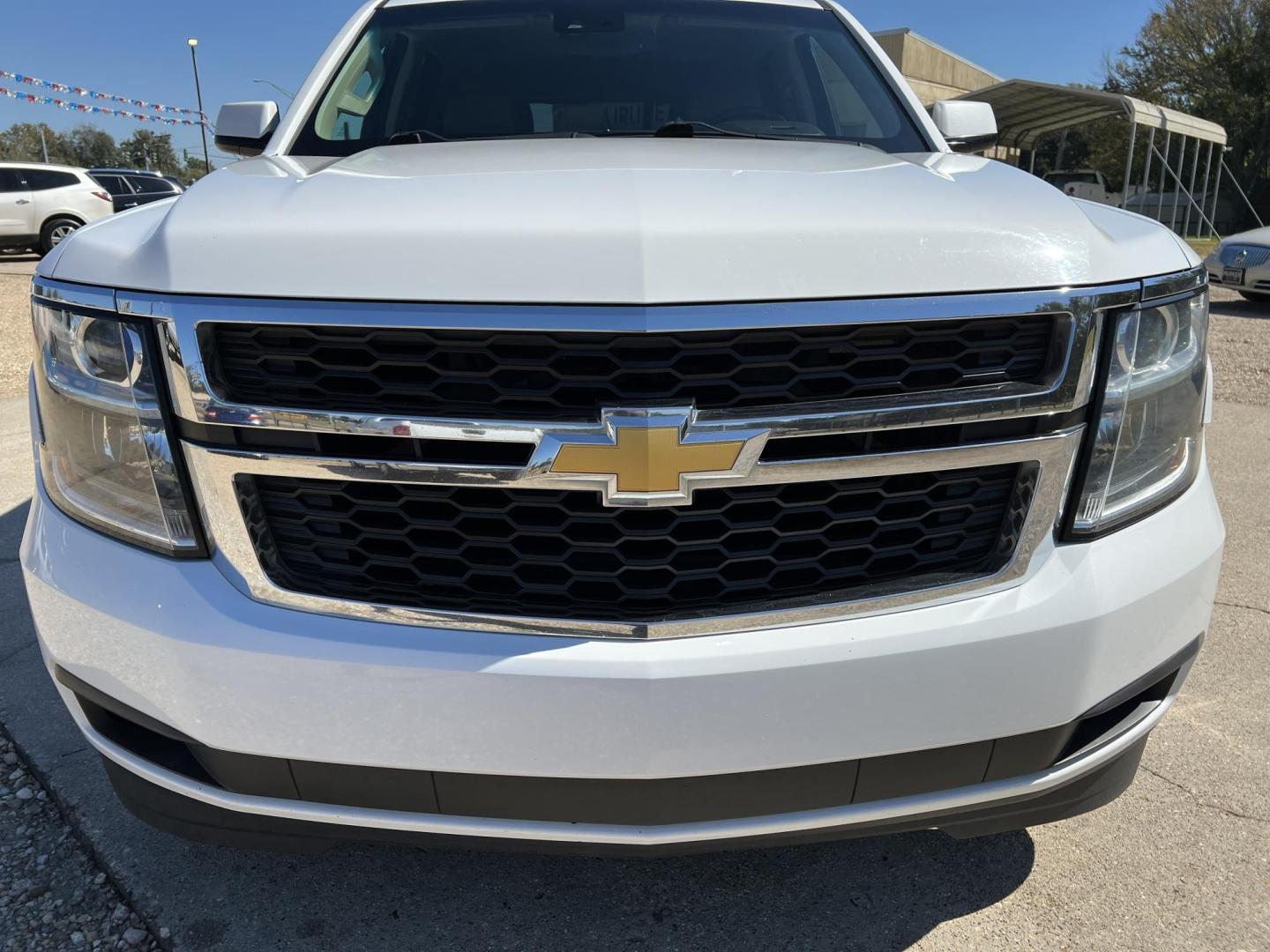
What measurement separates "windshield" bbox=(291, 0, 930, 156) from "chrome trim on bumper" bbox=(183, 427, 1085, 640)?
128 cm

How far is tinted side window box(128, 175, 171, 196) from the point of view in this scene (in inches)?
771

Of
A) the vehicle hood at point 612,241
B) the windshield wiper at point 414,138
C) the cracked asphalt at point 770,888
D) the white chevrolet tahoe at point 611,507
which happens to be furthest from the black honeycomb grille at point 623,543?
the windshield wiper at point 414,138

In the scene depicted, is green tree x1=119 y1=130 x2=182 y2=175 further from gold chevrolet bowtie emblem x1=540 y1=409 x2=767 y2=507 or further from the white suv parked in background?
gold chevrolet bowtie emblem x1=540 y1=409 x2=767 y2=507

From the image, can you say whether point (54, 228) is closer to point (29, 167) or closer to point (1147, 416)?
point (29, 167)

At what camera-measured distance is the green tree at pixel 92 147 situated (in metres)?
73.2

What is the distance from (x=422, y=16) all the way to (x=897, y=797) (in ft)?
8.32

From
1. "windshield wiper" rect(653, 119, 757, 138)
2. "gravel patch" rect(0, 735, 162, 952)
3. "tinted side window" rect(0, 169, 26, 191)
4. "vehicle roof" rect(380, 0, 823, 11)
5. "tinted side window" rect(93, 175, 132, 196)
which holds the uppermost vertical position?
"vehicle roof" rect(380, 0, 823, 11)

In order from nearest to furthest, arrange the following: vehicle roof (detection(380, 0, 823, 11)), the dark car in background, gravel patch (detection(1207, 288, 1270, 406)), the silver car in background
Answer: vehicle roof (detection(380, 0, 823, 11)) → gravel patch (detection(1207, 288, 1270, 406)) → the silver car in background → the dark car in background

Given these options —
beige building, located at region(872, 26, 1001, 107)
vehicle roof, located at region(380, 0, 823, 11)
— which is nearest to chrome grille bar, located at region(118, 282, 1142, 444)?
vehicle roof, located at region(380, 0, 823, 11)

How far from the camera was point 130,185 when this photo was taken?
63.6 feet

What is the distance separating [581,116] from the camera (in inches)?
97.3

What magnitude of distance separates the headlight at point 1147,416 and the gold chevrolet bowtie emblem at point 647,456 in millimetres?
564

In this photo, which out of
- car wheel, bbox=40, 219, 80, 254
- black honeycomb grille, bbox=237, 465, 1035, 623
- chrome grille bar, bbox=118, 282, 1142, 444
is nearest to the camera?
chrome grille bar, bbox=118, 282, 1142, 444

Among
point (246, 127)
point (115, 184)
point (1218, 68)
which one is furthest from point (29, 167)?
point (1218, 68)
